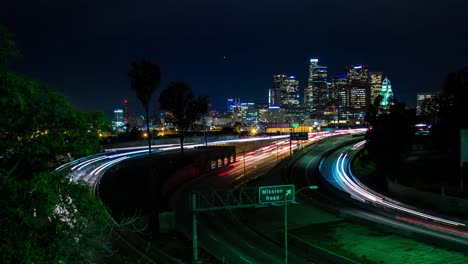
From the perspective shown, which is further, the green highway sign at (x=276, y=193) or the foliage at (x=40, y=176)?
the green highway sign at (x=276, y=193)

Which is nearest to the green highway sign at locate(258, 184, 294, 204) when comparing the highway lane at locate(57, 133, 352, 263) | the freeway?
the highway lane at locate(57, 133, 352, 263)

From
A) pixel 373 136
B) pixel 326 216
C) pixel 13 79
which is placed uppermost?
pixel 13 79

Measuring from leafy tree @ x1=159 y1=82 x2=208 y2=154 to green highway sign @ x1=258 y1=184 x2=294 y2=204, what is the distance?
5249cm

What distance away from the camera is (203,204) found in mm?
56000

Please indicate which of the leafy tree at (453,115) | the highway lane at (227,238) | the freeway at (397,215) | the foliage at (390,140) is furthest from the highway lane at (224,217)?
the leafy tree at (453,115)

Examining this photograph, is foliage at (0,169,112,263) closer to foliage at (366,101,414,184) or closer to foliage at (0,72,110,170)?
foliage at (0,72,110,170)

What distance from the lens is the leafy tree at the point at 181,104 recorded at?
258 ft

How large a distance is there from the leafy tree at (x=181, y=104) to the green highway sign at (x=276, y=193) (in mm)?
52493

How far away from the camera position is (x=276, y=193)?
89.2ft

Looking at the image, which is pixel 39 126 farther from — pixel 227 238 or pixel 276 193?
pixel 227 238

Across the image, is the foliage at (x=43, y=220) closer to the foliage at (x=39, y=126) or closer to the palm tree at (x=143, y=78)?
the foliage at (x=39, y=126)

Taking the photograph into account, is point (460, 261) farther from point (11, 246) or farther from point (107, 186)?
point (107, 186)

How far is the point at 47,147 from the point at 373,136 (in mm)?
82949

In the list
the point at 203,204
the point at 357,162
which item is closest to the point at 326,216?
the point at 203,204
